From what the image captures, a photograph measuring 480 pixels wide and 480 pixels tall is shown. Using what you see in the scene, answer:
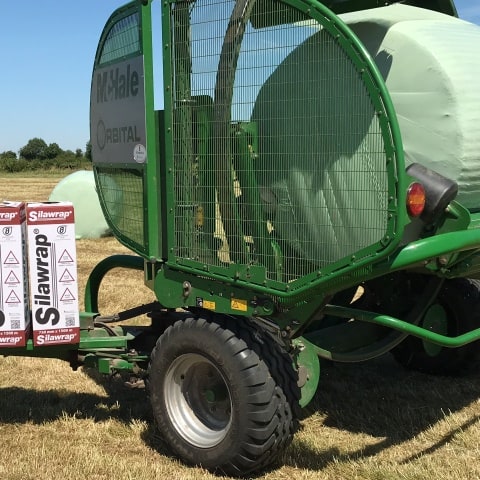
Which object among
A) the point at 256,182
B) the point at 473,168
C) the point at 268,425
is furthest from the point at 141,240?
the point at 473,168

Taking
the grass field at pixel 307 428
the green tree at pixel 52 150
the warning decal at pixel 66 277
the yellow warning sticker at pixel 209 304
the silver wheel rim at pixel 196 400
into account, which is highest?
the green tree at pixel 52 150

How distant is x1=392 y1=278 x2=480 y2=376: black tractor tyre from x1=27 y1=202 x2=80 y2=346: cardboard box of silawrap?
214 centimetres

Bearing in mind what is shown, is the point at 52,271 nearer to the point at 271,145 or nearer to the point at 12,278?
the point at 12,278

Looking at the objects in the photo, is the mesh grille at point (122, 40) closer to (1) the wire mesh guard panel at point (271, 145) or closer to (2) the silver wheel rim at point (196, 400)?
(1) the wire mesh guard panel at point (271, 145)

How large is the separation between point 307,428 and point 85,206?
350 inches

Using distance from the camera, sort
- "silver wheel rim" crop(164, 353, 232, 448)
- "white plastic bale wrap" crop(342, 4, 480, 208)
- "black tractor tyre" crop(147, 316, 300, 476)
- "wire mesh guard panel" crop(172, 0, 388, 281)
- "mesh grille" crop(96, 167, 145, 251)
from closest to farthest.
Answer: "wire mesh guard panel" crop(172, 0, 388, 281) < "white plastic bale wrap" crop(342, 4, 480, 208) < "black tractor tyre" crop(147, 316, 300, 476) < "silver wheel rim" crop(164, 353, 232, 448) < "mesh grille" crop(96, 167, 145, 251)

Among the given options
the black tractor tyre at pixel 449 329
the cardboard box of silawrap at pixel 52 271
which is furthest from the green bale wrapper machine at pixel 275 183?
the black tractor tyre at pixel 449 329

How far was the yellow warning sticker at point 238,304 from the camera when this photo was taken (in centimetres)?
325

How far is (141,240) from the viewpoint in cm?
378

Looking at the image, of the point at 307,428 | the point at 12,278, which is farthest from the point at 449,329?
the point at 12,278

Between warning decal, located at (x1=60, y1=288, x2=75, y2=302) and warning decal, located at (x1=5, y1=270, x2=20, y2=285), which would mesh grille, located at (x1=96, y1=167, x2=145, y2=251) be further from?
warning decal, located at (x1=5, y1=270, x2=20, y2=285)

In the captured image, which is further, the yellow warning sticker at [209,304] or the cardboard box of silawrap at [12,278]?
the cardboard box of silawrap at [12,278]

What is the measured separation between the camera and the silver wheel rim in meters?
3.50

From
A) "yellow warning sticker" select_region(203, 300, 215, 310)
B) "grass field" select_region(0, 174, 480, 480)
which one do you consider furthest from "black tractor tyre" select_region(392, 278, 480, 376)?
"yellow warning sticker" select_region(203, 300, 215, 310)
